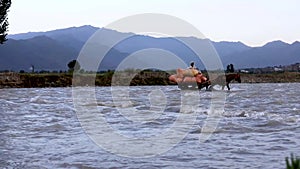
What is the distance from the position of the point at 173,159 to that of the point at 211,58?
8.21 metres

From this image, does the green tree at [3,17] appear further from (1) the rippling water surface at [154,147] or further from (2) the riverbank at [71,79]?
(1) the rippling water surface at [154,147]

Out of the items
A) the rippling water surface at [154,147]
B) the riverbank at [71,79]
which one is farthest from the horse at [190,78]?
the riverbank at [71,79]

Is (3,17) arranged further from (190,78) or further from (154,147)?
(154,147)

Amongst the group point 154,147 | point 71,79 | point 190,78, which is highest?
point 190,78

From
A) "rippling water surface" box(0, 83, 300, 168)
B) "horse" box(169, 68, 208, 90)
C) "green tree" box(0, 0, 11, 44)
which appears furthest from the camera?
"green tree" box(0, 0, 11, 44)

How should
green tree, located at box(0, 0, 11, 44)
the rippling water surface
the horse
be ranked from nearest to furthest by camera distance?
the rippling water surface < the horse < green tree, located at box(0, 0, 11, 44)

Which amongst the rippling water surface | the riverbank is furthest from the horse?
the riverbank

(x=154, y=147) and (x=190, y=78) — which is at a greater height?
(x=190, y=78)

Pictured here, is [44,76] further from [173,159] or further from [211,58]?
[173,159]

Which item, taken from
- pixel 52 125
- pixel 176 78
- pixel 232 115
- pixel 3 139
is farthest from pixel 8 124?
pixel 176 78

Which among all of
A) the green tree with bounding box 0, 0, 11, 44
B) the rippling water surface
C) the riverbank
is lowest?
the rippling water surface

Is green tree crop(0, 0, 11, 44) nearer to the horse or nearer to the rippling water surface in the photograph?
the horse

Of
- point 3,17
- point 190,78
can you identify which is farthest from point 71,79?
point 190,78

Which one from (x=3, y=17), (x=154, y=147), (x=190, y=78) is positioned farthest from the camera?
(x=3, y=17)
